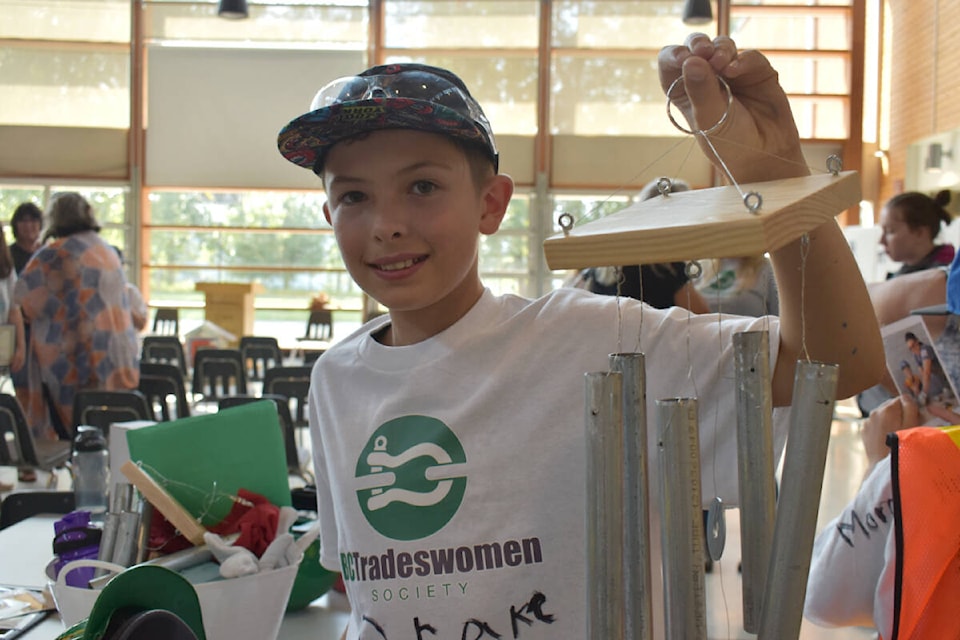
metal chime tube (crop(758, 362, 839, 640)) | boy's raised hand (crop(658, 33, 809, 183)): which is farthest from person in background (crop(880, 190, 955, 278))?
metal chime tube (crop(758, 362, 839, 640))

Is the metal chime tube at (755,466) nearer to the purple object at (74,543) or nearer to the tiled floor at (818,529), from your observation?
the tiled floor at (818,529)

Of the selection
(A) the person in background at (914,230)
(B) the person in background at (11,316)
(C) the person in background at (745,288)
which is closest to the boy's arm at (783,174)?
(C) the person in background at (745,288)

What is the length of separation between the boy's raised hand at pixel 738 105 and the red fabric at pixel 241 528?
1.09m

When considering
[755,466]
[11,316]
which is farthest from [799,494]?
[11,316]

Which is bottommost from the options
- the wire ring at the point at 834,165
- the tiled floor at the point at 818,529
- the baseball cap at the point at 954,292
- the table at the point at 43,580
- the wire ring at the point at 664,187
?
the tiled floor at the point at 818,529

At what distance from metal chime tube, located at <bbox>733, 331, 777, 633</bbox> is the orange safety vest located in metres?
0.50

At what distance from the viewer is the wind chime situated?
691 mm

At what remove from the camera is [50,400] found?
203 inches

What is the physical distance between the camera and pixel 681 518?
2.52ft

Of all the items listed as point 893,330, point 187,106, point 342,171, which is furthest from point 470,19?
point 342,171

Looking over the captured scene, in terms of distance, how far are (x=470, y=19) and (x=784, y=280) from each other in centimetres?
1312

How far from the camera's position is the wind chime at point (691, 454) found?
691 mm

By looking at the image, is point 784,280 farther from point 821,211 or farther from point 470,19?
point 470,19

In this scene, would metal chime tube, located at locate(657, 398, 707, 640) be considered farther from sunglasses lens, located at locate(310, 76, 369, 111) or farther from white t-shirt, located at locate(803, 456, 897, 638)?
white t-shirt, located at locate(803, 456, 897, 638)
